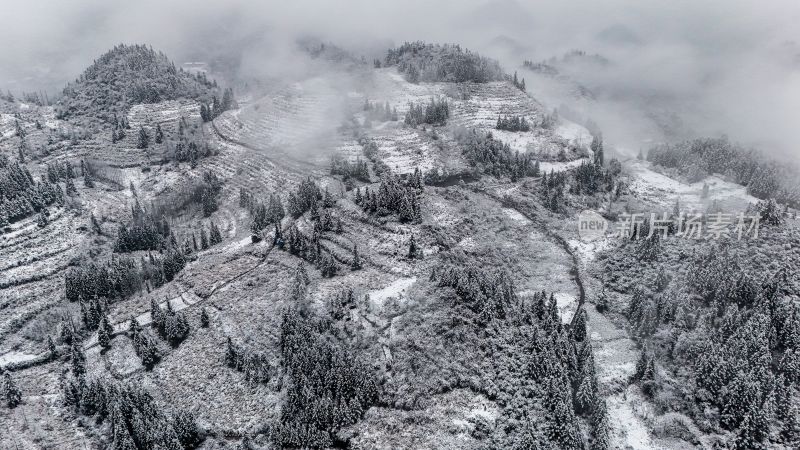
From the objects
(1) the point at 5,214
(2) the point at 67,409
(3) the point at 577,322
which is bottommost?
(2) the point at 67,409

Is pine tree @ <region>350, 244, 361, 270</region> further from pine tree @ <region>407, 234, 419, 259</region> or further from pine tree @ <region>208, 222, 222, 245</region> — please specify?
pine tree @ <region>208, 222, 222, 245</region>

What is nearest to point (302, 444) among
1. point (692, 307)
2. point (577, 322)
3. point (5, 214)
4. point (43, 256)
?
point (577, 322)

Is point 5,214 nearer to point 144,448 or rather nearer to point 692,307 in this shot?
point 144,448

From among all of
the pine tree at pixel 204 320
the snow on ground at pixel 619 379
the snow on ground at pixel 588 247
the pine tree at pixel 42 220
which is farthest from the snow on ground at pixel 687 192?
the pine tree at pixel 42 220

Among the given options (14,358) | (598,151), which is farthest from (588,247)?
(14,358)

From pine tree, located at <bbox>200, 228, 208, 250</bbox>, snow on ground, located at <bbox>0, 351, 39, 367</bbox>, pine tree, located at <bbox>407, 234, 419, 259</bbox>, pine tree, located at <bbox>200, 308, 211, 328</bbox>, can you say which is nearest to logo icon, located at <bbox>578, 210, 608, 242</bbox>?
pine tree, located at <bbox>407, 234, 419, 259</bbox>

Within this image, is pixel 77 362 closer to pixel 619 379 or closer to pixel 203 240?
pixel 203 240

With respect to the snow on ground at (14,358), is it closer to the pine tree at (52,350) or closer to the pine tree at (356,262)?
the pine tree at (52,350)

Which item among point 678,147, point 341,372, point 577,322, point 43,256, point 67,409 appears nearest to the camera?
point 341,372
